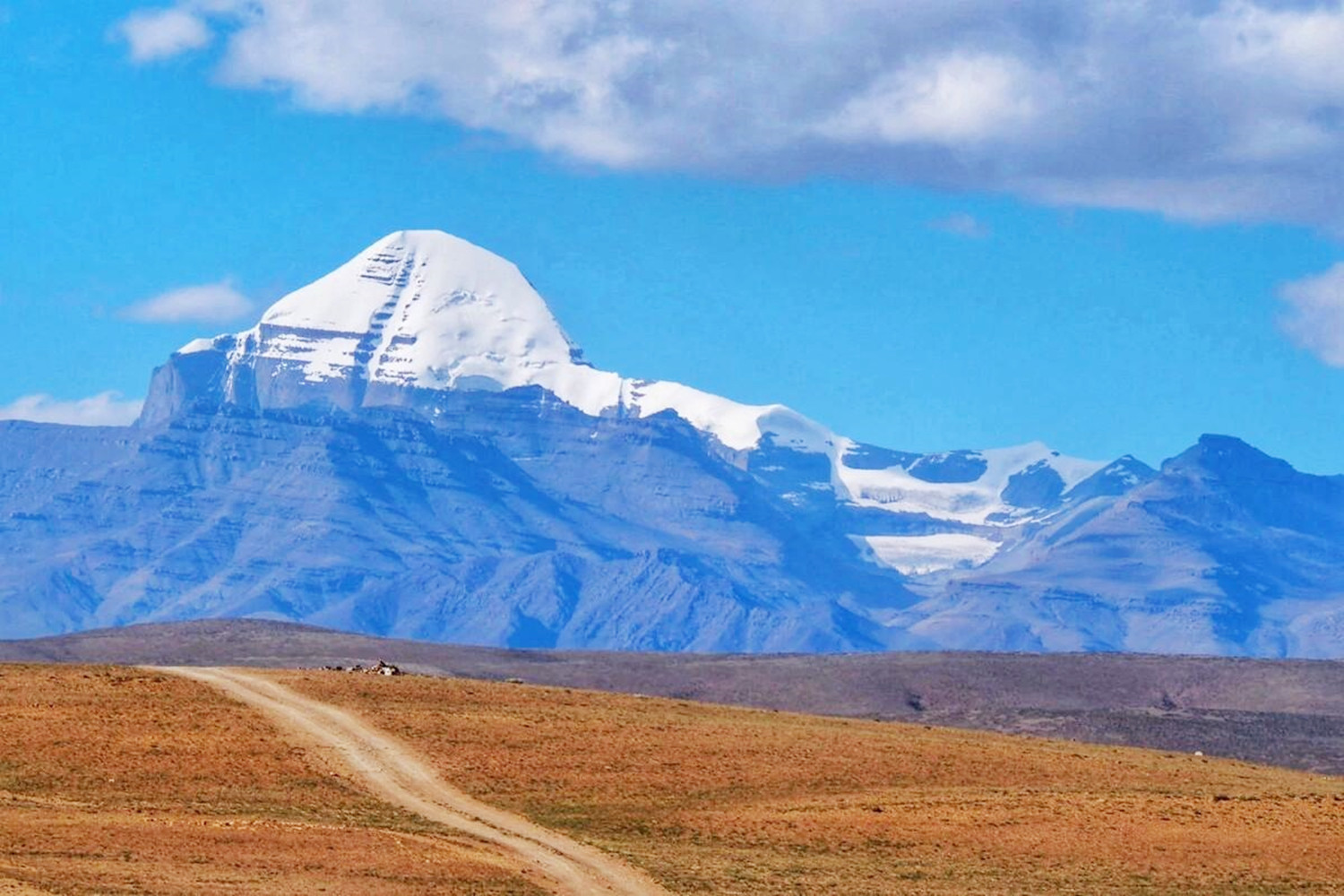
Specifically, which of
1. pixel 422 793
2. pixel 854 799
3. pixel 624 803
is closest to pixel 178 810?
pixel 422 793

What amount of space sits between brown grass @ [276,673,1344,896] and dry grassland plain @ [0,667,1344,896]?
0.15 meters

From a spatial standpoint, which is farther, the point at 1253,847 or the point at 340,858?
the point at 1253,847

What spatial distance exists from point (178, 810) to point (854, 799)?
22911 mm

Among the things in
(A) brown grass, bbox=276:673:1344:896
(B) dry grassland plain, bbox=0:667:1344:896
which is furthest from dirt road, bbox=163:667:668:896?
(A) brown grass, bbox=276:673:1344:896

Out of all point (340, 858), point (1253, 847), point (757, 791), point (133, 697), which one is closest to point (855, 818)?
point (757, 791)

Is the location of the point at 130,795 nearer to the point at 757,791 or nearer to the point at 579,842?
the point at 579,842

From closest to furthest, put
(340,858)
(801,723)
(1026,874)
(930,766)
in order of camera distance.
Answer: (340,858) < (1026,874) < (930,766) < (801,723)

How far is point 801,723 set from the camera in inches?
4267

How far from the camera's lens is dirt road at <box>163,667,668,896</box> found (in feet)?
229

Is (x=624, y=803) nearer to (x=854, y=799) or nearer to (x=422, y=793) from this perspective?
(x=422, y=793)

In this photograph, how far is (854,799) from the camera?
86.9 meters

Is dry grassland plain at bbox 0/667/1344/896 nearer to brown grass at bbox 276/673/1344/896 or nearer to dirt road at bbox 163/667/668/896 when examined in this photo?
brown grass at bbox 276/673/1344/896

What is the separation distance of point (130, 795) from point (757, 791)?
2135 cm

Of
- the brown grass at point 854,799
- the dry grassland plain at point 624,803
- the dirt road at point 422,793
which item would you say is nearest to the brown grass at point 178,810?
the dry grassland plain at point 624,803
